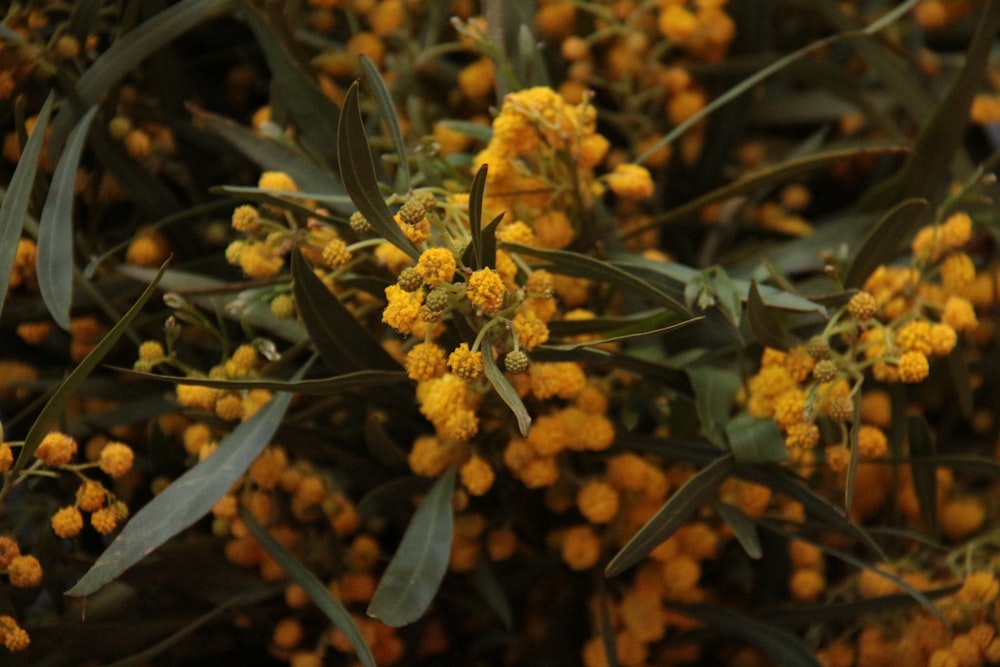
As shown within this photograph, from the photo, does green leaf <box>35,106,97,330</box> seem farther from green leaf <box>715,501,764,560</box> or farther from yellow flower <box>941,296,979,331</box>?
yellow flower <box>941,296,979,331</box>

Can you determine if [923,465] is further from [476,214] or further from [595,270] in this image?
[476,214]

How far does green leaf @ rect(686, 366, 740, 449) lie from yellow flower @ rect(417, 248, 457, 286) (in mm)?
276

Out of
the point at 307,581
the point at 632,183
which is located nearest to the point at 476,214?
the point at 632,183

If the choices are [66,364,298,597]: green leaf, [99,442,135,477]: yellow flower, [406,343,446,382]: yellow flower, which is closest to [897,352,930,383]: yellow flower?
[406,343,446,382]: yellow flower

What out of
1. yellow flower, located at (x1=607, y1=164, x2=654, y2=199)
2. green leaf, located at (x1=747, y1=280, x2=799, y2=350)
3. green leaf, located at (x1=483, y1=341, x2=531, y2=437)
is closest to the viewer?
green leaf, located at (x1=483, y1=341, x2=531, y2=437)

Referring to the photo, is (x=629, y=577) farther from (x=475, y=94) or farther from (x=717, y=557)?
(x=475, y=94)

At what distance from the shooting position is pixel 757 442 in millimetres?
769

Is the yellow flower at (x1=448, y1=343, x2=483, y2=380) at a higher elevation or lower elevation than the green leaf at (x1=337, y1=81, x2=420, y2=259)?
lower

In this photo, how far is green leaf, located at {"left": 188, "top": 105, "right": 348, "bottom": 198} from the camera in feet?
2.77

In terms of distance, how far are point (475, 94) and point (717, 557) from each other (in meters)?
0.50

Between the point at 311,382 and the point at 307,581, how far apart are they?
0.17 meters

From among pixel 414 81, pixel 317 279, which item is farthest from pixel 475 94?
pixel 317 279

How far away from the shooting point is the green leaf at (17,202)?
2.39ft

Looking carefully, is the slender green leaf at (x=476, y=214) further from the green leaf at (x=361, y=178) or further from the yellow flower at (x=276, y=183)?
the yellow flower at (x=276, y=183)
